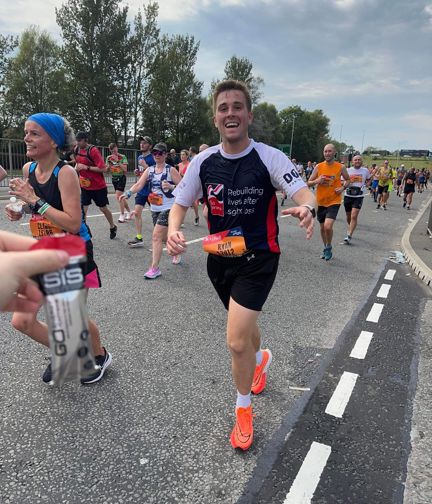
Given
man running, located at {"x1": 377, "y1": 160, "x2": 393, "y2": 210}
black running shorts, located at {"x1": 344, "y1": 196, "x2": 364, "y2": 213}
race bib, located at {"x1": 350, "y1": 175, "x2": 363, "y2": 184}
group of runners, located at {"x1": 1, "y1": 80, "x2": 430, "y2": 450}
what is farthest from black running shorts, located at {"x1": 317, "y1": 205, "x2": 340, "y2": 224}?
man running, located at {"x1": 377, "y1": 160, "x2": 393, "y2": 210}

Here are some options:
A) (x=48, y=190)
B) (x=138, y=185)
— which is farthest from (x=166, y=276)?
(x=48, y=190)

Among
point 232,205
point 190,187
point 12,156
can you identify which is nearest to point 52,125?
point 190,187

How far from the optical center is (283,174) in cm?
243

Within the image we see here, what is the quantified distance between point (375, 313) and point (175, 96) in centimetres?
4573

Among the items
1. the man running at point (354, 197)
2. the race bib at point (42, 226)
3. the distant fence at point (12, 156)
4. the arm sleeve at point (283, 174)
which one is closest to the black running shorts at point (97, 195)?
the man running at point (354, 197)

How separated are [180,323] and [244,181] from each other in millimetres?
2218

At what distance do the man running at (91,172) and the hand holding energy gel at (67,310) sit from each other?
7.28 m

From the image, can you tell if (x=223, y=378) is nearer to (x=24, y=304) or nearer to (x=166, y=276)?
(x=24, y=304)

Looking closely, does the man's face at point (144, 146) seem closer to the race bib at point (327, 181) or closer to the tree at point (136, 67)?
the race bib at point (327, 181)

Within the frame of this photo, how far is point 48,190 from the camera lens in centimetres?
266

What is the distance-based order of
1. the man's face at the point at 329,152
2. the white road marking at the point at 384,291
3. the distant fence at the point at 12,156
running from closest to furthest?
the white road marking at the point at 384,291
the man's face at the point at 329,152
the distant fence at the point at 12,156

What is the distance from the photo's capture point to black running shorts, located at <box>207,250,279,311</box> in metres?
2.40

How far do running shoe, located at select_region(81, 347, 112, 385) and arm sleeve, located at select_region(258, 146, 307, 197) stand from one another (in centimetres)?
189

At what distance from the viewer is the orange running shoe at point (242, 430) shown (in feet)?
7.68
